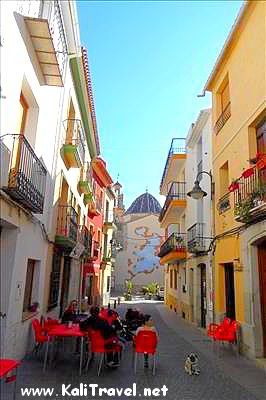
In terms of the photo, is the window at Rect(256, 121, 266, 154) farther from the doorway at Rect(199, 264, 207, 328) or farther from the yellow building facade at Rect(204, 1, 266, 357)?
the doorway at Rect(199, 264, 207, 328)

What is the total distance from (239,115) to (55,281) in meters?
7.88

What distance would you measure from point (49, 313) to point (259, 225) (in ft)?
22.3

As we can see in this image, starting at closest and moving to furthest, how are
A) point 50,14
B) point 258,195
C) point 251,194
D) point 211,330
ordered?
1. point 50,14
2. point 258,195
3. point 251,194
4. point 211,330

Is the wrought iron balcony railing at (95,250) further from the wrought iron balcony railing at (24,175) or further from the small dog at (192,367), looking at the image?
the small dog at (192,367)

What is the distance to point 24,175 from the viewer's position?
642 cm

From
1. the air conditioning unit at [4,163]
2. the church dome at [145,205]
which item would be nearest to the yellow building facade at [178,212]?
the air conditioning unit at [4,163]

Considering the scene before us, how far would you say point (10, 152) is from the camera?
6004 mm

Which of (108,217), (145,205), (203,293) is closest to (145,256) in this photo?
(145,205)

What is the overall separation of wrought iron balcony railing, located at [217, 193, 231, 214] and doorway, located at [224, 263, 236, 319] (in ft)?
5.82

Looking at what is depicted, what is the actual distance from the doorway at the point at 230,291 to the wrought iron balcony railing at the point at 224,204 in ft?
5.82

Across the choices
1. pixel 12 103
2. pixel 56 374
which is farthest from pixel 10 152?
pixel 56 374

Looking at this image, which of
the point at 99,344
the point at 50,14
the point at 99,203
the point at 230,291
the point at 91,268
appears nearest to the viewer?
the point at 99,344

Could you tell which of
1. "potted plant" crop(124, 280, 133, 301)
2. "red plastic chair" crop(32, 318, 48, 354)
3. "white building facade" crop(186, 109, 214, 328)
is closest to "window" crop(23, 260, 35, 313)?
"red plastic chair" crop(32, 318, 48, 354)

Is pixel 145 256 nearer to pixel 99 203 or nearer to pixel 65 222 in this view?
pixel 99 203
